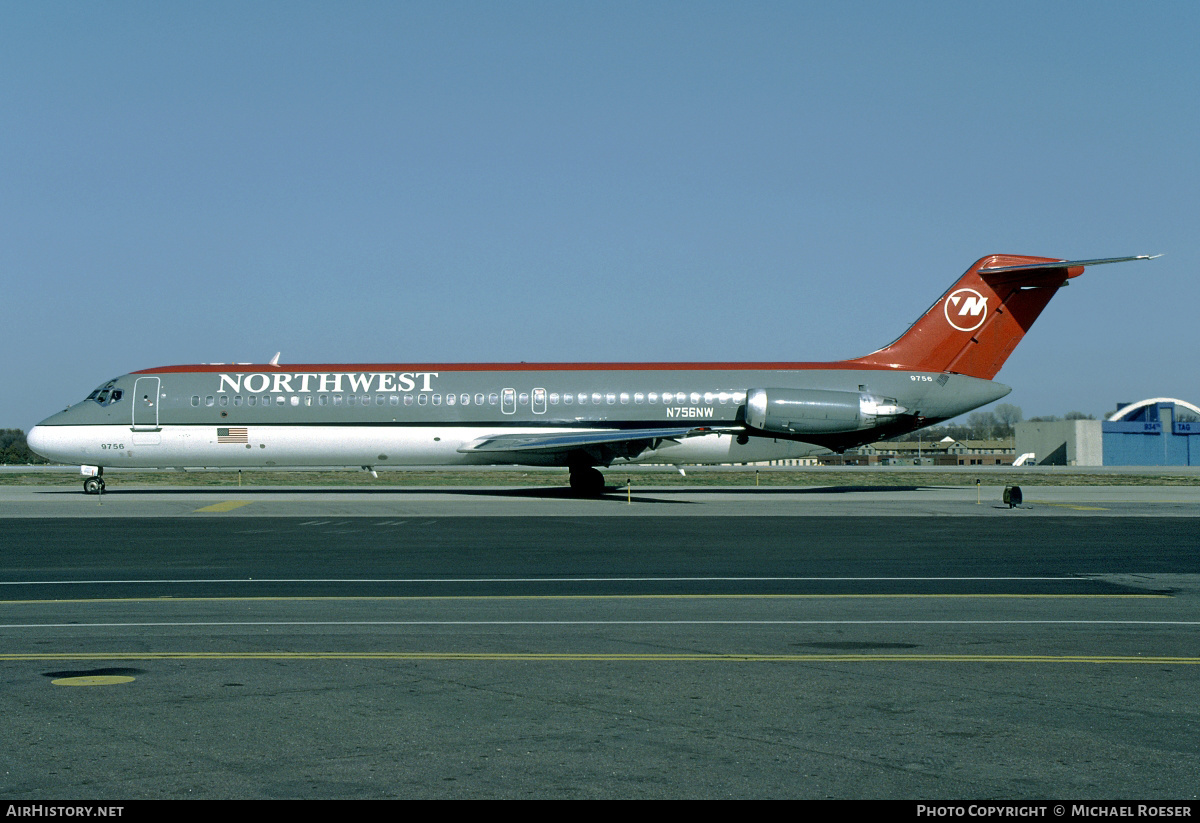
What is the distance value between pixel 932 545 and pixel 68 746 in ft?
53.3

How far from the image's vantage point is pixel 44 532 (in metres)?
22.7

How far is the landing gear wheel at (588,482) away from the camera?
118 feet

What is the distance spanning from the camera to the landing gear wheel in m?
36.0

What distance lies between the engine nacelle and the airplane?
82 mm

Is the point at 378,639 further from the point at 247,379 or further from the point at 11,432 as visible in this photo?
the point at 11,432

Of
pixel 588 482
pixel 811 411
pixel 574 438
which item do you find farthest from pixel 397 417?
pixel 811 411

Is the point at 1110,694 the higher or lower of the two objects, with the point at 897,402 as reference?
lower

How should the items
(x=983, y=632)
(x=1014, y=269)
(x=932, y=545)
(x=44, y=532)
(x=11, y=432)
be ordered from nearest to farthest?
1. (x=983, y=632)
2. (x=932, y=545)
3. (x=44, y=532)
4. (x=1014, y=269)
5. (x=11, y=432)

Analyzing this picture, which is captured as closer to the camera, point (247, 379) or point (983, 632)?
point (983, 632)

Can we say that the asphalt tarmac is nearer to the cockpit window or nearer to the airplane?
the airplane

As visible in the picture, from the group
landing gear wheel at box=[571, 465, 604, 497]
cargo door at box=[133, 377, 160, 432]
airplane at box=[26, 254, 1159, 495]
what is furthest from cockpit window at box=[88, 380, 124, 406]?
landing gear wheel at box=[571, 465, 604, 497]

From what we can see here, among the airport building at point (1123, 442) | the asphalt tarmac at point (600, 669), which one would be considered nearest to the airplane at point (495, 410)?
the asphalt tarmac at point (600, 669)

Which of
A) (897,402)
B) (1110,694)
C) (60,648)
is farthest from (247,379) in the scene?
(1110,694)

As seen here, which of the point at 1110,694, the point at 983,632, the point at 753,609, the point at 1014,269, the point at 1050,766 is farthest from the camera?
the point at 1014,269
